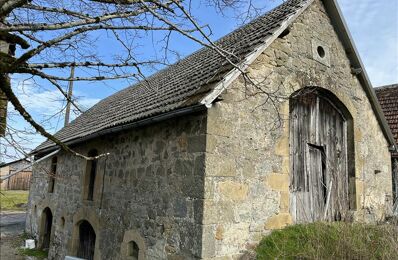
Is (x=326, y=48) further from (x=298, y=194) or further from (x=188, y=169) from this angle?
(x=188, y=169)

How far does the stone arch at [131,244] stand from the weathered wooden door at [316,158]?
2.70 m

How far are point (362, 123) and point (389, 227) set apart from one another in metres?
3.54

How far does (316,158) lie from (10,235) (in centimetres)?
1288

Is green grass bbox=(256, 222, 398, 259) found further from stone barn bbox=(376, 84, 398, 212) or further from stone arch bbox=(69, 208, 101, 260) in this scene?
stone barn bbox=(376, 84, 398, 212)

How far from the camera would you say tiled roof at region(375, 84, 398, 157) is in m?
12.6

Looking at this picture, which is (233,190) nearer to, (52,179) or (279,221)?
(279,221)

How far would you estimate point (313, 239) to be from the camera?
4.99m

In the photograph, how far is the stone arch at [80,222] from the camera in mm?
7230

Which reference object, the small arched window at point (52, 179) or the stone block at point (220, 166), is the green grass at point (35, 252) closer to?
the small arched window at point (52, 179)

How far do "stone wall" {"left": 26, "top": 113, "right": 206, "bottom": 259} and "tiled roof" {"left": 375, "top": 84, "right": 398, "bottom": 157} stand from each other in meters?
9.65

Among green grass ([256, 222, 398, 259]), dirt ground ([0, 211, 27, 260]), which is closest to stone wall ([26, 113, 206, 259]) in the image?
green grass ([256, 222, 398, 259])

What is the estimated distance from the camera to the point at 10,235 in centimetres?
1391

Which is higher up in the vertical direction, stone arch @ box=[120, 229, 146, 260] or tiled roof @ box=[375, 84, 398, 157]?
tiled roof @ box=[375, 84, 398, 157]

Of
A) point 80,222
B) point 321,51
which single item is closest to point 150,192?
point 80,222
